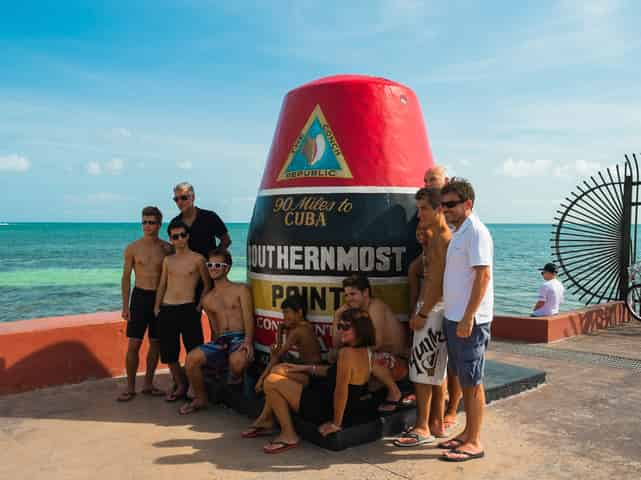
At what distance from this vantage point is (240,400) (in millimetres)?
5016

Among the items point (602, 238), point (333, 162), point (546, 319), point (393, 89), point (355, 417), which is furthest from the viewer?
point (602, 238)

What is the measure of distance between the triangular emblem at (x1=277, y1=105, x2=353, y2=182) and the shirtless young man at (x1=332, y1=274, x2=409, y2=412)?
3.40ft

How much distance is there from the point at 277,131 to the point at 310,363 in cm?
244

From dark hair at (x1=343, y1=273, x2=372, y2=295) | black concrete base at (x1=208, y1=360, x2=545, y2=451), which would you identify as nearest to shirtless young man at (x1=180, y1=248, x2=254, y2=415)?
black concrete base at (x1=208, y1=360, x2=545, y2=451)

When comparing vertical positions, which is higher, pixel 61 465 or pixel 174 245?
pixel 174 245

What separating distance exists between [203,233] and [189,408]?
1769 mm

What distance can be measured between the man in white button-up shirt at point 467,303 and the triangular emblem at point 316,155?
1.34 m

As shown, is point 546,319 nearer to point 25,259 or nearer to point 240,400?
point 240,400

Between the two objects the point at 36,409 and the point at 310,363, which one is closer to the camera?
Result: the point at 310,363

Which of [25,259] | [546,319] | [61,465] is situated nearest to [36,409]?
[61,465]

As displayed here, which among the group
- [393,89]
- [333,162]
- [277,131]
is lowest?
[333,162]

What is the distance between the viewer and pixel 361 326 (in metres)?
4.21

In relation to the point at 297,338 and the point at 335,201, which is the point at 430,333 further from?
the point at 335,201

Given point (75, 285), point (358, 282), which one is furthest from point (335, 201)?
point (75, 285)
